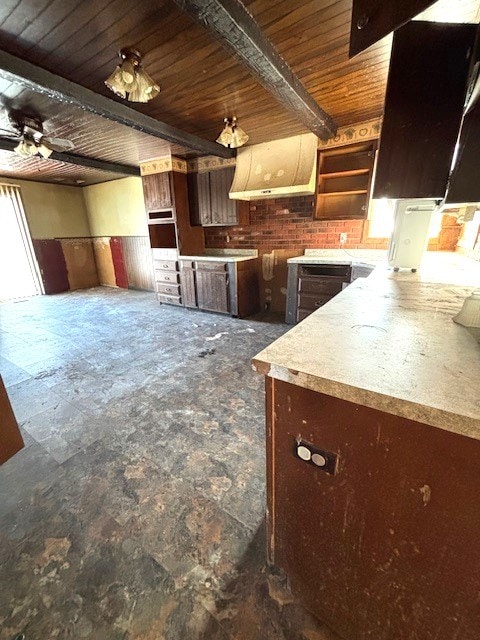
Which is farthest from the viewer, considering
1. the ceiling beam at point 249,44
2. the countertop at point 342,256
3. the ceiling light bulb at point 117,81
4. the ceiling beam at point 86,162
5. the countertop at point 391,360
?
the ceiling beam at point 86,162

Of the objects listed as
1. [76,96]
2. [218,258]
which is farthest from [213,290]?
[76,96]

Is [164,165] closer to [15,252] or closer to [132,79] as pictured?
[132,79]

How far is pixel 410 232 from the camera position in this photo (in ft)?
6.03

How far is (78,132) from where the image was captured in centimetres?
318

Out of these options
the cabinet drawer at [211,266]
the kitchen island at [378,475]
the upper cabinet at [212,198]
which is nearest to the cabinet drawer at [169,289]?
the cabinet drawer at [211,266]

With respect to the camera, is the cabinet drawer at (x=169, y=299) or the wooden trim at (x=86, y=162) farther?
the cabinet drawer at (x=169, y=299)

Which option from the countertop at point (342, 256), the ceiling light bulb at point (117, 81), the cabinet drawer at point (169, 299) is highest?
the ceiling light bulb at point (117, 81)

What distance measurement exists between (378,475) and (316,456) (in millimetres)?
147

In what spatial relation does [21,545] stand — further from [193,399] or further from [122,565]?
[193,399]

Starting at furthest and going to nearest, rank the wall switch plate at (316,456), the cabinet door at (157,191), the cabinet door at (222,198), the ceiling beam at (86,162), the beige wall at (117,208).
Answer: the beige wall at (117,208)
the cabinet door at (157,191)
the cabinet door at (222,198)
the ceiling beam at (86,162)
the wall switch plate at (316,456)

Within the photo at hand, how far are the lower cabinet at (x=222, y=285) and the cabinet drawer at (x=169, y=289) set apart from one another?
19 cm

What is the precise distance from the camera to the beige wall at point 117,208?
562 cm

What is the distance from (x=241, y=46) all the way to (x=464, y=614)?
8.16 ft

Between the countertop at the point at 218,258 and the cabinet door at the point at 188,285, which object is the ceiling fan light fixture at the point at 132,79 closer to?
the countertop at the point at 218,258
